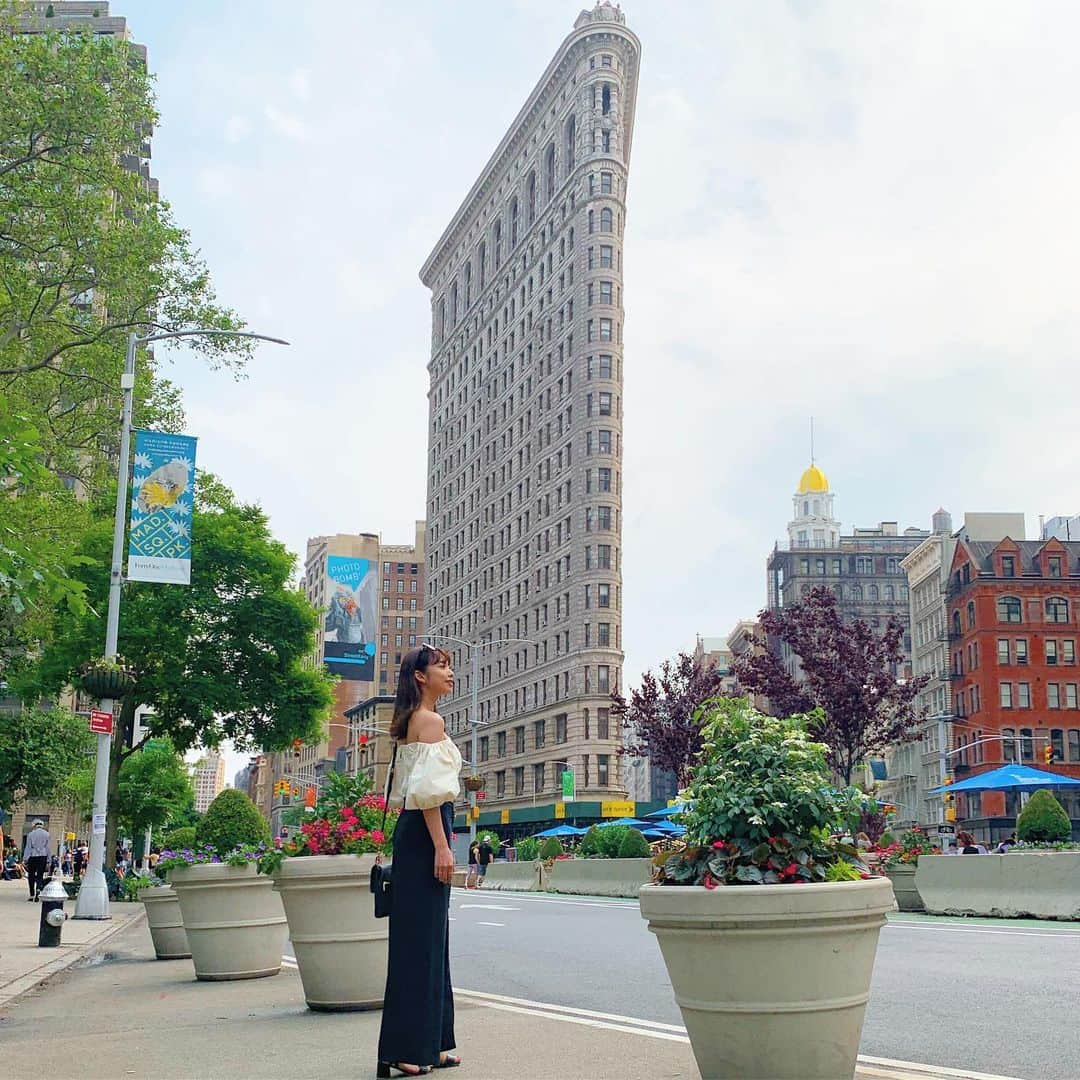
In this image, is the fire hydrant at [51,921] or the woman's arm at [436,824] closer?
the woman's arm at [436,824]

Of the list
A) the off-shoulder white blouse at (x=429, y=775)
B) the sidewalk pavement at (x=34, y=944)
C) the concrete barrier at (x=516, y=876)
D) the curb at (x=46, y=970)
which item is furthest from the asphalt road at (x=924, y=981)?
the concrete barrier at (x=516, y=876)

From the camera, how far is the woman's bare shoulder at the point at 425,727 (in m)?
6.87

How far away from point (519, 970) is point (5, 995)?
4.79 meters

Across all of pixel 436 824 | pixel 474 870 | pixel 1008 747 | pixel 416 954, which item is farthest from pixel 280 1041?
pixel 1008 747

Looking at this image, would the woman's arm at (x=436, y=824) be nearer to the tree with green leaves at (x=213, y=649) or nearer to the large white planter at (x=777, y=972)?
the large white planter at (x=777, y=972)

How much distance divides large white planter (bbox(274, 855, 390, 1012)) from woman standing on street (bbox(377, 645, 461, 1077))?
1.86m

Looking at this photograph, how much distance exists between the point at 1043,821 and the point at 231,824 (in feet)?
57.8

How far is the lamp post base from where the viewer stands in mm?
25422

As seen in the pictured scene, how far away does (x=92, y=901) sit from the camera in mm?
25578

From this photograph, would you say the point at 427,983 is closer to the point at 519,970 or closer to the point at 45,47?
the point at 519,970

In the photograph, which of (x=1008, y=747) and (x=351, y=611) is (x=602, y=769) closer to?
(x=351, y=611)

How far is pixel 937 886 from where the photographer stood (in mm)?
23203

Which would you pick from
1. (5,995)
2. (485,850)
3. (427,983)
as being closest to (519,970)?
(5,995)

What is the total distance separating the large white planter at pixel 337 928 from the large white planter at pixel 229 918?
2.76m
